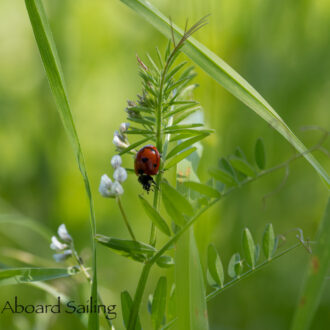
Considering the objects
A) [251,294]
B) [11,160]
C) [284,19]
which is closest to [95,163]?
[11,160]

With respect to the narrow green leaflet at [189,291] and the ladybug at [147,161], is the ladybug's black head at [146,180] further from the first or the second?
the narrow green leaflet at [189,291]

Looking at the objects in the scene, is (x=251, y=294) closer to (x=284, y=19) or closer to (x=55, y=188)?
(x=55, y=188)

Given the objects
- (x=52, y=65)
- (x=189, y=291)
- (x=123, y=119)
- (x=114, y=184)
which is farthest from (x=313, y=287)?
(x=123, y=119)

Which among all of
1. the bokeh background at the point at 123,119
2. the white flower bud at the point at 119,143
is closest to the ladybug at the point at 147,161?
the white flower bud at the point at 119,143

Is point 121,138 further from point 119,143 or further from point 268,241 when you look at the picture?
point 268,241

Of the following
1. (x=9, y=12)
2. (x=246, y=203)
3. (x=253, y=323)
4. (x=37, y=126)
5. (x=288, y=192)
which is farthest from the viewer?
(x=9, y=12)
